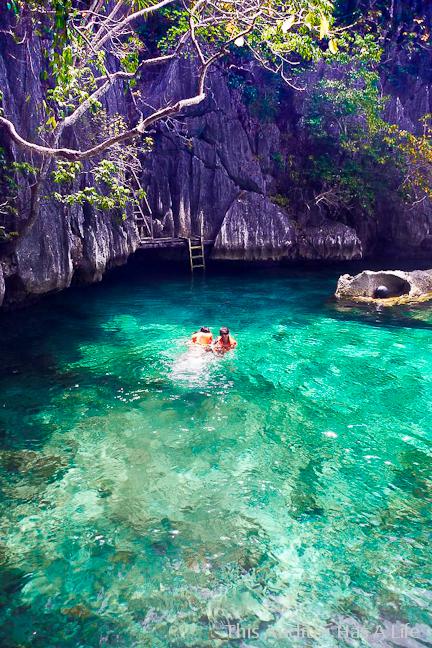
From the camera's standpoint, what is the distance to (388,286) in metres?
17.0

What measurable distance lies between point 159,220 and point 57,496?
1728 cm

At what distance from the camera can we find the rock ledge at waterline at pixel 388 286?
644 inches

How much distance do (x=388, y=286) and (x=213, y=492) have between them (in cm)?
1321

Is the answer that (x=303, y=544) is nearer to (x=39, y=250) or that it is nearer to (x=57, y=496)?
(x=57, y=496)

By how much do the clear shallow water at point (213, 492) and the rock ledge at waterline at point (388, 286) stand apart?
4.58 m

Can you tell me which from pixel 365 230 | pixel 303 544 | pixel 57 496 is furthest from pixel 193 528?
pixel 365 230

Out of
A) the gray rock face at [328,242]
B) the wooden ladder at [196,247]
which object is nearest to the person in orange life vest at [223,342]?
the wooden ladder at [196,247]

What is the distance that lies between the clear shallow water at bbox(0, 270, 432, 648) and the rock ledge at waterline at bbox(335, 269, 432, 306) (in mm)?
4584

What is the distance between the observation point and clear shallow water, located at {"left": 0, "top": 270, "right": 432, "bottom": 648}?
14.0 ft

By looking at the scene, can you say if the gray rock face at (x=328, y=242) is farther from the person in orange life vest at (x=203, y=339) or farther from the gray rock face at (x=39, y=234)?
the person in orange life vest at (x=203, y=339)

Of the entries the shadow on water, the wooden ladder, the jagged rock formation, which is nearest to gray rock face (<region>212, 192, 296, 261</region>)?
the jagged rock formation

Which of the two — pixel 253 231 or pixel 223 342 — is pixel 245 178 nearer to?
pixel 253 231

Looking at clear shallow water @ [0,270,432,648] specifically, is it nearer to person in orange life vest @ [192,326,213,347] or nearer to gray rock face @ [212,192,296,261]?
person in orange life vest @ [192,326,213,347]

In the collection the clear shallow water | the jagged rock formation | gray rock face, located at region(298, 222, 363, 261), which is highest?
the jagged rock formation
